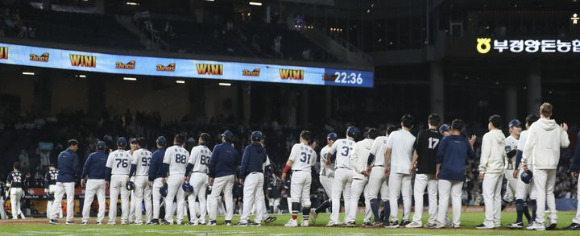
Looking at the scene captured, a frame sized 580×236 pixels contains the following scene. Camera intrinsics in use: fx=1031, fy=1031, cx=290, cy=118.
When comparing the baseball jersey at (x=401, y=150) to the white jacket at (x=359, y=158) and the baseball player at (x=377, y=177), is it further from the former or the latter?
the white jacket at (x=359, y=158)

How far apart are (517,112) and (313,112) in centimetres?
1315

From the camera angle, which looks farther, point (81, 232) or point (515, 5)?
point (515, 5)

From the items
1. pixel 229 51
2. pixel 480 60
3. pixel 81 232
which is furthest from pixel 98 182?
pixel 480 60

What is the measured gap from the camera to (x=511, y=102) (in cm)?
5922

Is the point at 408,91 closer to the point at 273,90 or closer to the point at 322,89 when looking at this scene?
the point at 322,89

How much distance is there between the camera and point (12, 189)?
3142 centimetres

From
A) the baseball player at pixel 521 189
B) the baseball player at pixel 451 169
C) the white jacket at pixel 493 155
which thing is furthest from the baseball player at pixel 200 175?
the baseball player at pixel 521 189

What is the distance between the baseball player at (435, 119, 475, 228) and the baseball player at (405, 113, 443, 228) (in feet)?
0.82

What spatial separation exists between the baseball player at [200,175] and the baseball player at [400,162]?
4.96 m

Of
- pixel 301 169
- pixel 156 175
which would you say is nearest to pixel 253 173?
pixel 301 169

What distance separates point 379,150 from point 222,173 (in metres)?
3.81

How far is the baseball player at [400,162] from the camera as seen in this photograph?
2008cm

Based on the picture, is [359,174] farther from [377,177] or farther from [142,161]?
[142,161]

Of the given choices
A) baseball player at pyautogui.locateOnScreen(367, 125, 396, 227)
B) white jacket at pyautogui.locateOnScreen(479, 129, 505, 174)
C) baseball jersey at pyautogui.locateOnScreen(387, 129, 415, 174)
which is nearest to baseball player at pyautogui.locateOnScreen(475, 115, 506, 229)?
white jacket at pyautogui.locateOnScreen(479, 129, 505, 174)
